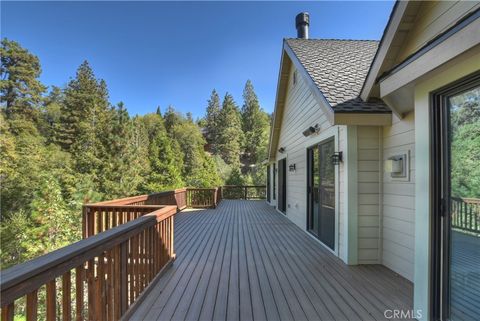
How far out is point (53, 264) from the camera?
135 cm

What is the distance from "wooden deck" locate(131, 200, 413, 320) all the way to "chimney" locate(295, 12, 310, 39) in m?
6.63

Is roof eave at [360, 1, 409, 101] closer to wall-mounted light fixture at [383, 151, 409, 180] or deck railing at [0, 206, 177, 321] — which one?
wall-mounted light fixture at [383, 151, 409, 180]

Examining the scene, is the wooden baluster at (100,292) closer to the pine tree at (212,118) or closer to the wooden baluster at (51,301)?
the wooden baluster at (51,301)

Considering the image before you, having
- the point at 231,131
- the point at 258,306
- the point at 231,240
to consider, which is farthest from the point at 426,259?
the point at 231,131

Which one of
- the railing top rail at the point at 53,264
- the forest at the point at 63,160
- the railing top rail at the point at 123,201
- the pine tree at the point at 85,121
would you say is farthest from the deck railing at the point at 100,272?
the pine tree at the point at 85,121

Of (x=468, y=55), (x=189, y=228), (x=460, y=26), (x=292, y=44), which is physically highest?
(x=292, y=44)

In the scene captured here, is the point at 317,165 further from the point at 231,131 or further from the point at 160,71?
the point at 231,131

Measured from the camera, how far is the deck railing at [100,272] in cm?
121

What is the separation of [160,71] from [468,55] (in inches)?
924

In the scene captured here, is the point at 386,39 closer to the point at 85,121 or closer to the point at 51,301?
the point at 51,301

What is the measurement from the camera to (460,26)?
168cm

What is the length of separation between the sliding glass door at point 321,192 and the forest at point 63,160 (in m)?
8.53

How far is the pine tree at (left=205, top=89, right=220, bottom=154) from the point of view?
39.2 meters

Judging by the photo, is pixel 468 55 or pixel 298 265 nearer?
pixel 468 55
